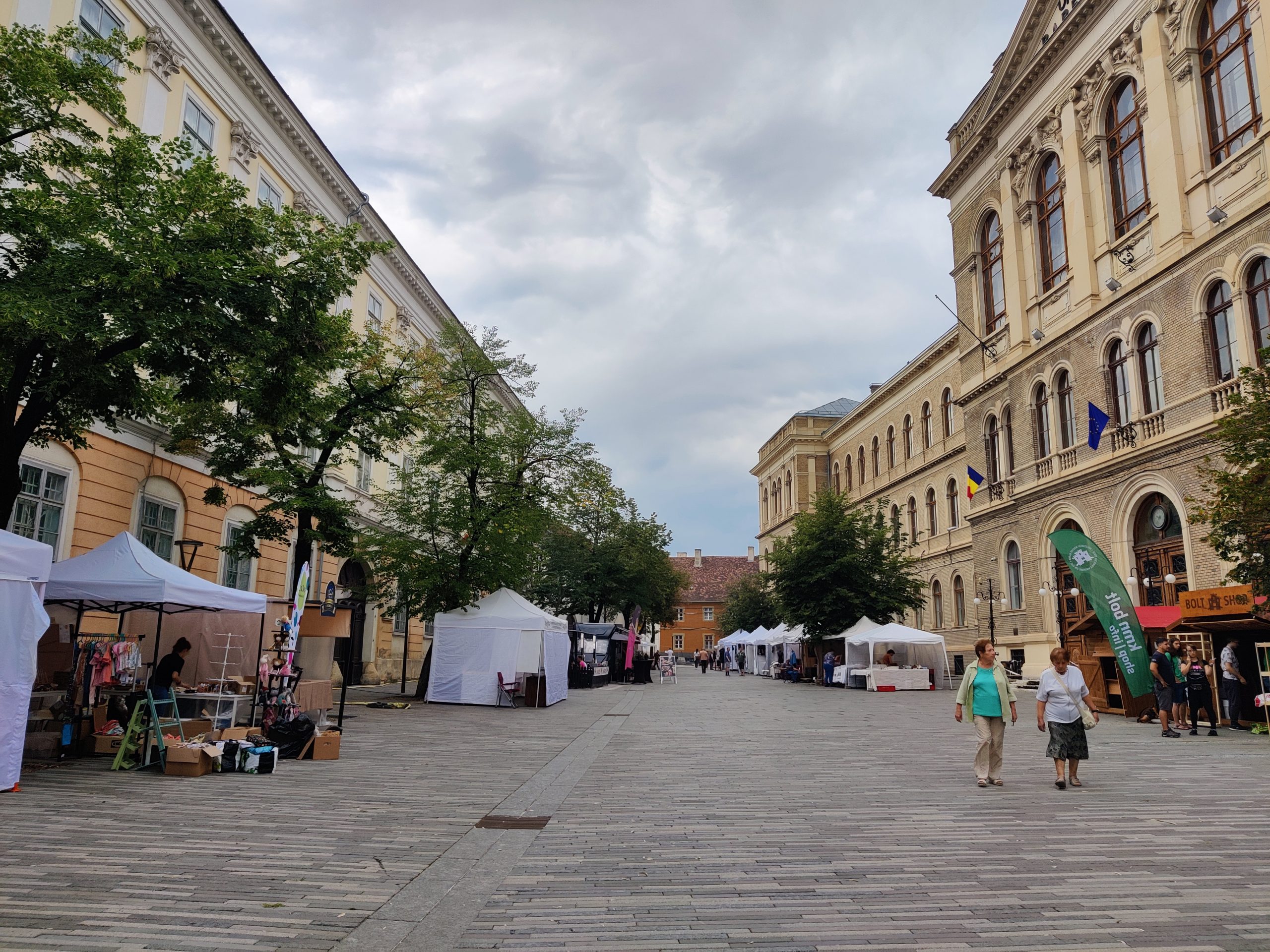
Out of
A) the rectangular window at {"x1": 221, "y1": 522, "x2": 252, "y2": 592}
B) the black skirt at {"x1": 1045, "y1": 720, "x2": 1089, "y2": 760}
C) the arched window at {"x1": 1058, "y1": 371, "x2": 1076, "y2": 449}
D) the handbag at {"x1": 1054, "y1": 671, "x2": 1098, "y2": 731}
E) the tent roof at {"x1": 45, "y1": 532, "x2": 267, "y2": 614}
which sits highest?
the arched window at {"x1": 1058, "y1": 371, "x2": 1076, "y2": 449}

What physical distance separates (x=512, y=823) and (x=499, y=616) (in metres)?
16.0

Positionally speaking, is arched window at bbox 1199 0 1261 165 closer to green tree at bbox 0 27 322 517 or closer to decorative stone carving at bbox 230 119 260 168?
green tree at bbox 0 27 322 517

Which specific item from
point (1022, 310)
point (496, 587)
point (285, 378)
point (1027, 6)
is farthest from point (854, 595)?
point (285, 378)

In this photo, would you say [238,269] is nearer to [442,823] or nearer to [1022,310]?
[442,823]

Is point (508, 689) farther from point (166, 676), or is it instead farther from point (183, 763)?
point (183, 763)

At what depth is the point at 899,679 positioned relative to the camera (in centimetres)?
3403

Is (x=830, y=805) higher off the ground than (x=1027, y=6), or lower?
lower

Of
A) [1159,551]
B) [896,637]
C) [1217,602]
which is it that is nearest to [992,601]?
[896,637]

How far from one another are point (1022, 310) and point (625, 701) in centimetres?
2085

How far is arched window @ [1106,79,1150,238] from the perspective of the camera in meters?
27.4

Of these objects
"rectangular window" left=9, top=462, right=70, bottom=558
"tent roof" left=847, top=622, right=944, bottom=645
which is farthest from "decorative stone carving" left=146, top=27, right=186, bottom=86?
"tent roof" left=847, top=622, right=944, bottom=645

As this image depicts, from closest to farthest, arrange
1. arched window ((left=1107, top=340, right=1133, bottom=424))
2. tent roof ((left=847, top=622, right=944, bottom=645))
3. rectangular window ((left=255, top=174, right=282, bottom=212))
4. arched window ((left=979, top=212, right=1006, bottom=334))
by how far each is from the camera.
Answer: rectangular window ((left=255, top=174, right=282, bottom=212)) < arched window ((left=1107, top=340, right=1133, bottom=424)) < tent roof ((left=847, top=622, right=944, bottom=645)) < arched window ((left=979, top=212, right=1006, bottom=334))

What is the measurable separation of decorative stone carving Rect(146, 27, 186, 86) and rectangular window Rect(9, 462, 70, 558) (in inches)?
359

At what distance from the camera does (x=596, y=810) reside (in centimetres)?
869
